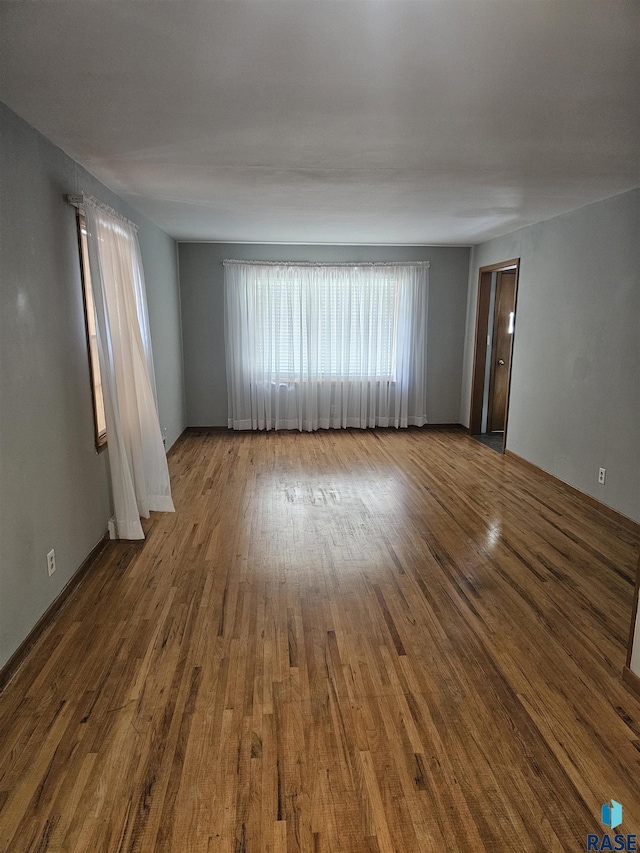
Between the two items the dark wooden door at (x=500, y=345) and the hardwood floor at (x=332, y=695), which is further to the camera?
the dark wooden door at (x=500, y=345)

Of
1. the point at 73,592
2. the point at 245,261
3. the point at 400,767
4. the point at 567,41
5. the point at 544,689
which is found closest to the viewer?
the point at 567,41

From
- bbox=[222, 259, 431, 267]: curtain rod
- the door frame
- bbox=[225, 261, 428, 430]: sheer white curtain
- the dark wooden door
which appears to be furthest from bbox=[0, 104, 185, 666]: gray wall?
the dark wooden door

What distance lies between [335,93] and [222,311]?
4.70 metres

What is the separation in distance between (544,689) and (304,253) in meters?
5.51

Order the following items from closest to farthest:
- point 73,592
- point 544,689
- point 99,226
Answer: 1. point 544,689
2. point 73,592
3. point 99,226

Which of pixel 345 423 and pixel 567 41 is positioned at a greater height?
pixel 567 41

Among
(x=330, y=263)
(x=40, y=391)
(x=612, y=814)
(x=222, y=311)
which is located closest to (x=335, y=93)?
(x=40, y=391)

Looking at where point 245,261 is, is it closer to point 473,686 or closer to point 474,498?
point 474,498

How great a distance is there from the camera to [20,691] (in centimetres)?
206

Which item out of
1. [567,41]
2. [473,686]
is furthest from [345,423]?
[567,41]

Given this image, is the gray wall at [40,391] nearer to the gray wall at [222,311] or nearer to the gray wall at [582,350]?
the gray wall at [222,311]

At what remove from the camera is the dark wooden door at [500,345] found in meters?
6.36

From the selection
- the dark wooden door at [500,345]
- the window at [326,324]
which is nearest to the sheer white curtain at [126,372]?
the window at [326,324]

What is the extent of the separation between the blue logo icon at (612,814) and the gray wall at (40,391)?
226 centimetres
